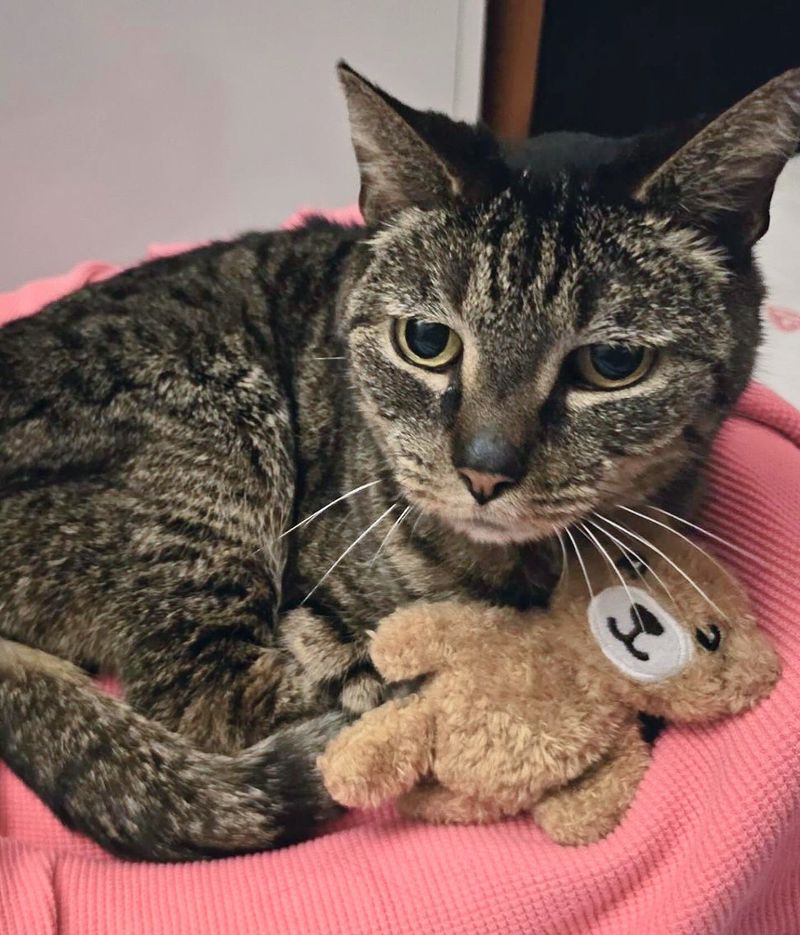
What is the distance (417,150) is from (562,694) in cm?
62

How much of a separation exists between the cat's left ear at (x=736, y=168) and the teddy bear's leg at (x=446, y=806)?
0.68 m

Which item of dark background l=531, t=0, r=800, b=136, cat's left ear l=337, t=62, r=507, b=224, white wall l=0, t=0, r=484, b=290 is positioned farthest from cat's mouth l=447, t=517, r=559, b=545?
dark background l=531, t=0, r=800, b=136

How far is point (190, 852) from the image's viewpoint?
1071mm

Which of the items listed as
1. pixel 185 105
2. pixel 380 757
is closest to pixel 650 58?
pixel 185 105

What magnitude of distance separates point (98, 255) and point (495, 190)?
1.88 meters

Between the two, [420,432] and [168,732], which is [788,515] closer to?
[420,432]

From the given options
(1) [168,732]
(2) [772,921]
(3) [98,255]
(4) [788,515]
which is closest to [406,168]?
(4) [788,515]

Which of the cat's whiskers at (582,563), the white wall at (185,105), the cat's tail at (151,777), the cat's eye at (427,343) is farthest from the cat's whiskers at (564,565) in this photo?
the white wall at (185,105)

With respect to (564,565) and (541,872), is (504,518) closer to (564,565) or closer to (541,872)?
(564,565)

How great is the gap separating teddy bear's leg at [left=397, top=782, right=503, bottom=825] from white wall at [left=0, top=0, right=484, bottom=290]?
191 cm

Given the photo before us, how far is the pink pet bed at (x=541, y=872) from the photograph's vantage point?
0.94 metres

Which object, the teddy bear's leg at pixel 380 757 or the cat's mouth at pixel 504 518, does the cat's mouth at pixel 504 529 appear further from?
the teddy bear's leg at pixel 380 757

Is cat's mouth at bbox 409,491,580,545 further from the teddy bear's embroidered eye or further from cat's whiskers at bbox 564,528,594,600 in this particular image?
the teddy bear's embroidered eye

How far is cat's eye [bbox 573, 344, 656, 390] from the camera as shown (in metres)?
0.94
